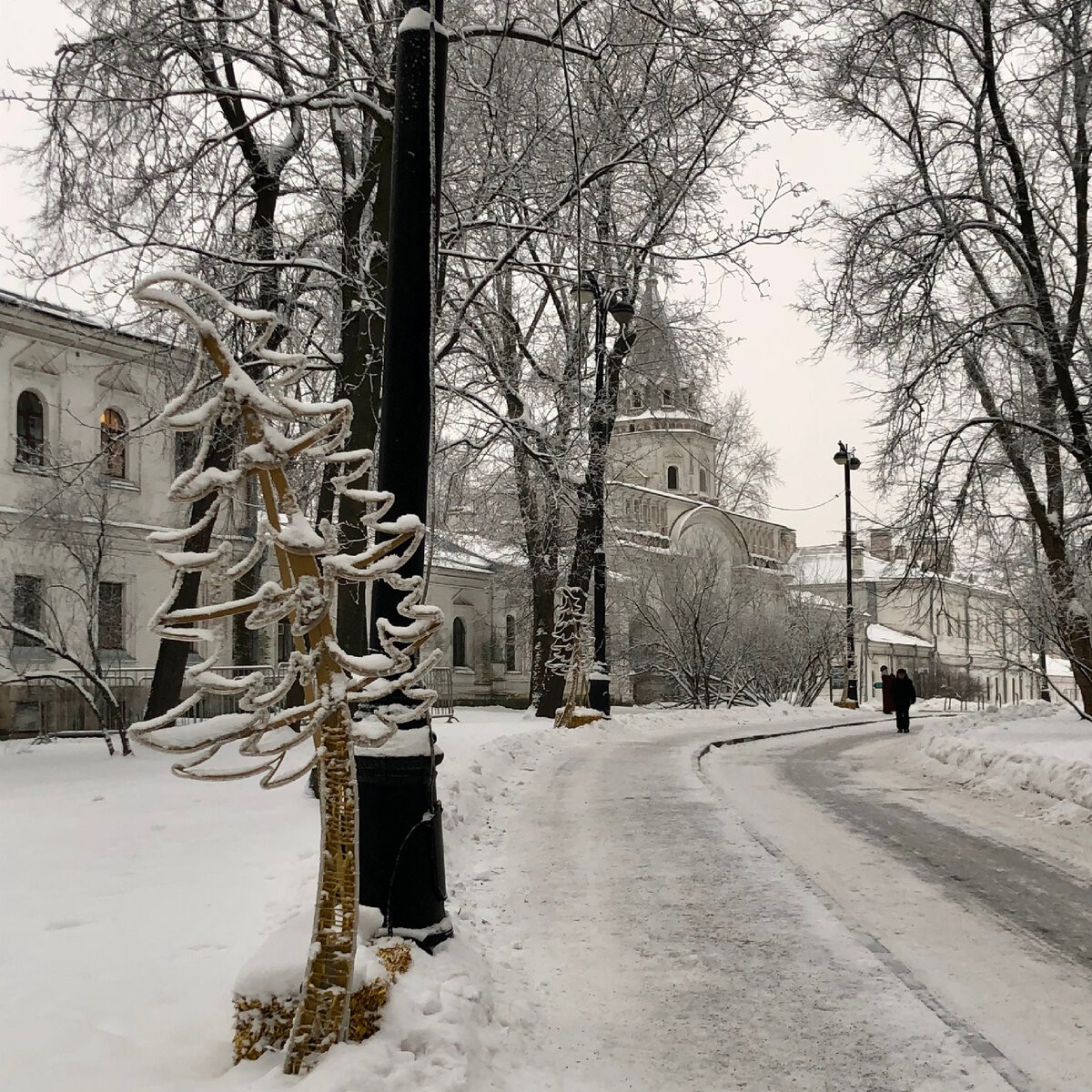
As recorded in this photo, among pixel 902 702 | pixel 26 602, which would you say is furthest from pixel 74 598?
pixel 902 702

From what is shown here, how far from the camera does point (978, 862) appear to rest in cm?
865

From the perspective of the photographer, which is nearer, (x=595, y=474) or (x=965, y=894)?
(x=965, y=894)

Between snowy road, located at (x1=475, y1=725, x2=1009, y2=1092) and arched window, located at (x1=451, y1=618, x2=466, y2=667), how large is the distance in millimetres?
36243

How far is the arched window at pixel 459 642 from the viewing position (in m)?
45.7

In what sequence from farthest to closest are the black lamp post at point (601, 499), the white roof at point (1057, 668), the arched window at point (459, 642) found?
the white roof at point (1057, 668), the arched window at point (459, 642), the black lamp post at point (601, 499)

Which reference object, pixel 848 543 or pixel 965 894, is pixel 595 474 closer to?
pixel 965 894

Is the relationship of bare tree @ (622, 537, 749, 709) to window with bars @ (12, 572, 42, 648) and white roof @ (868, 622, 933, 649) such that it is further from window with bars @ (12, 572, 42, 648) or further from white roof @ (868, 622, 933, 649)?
white roof @ (868, 622, 933, 649)

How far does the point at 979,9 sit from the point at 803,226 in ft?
28.3

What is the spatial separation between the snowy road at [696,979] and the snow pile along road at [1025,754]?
492 centimetres

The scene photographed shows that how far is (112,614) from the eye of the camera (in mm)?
27547

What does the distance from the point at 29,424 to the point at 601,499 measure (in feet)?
50.3

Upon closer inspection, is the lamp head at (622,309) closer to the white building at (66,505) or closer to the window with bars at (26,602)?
the white building at (66,505)

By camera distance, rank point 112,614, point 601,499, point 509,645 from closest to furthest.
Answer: point 601,499
point 112,614
point 509,645

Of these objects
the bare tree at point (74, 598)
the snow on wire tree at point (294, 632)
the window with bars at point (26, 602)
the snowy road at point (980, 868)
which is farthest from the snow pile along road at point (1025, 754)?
the window with bars at point (26, 602)
